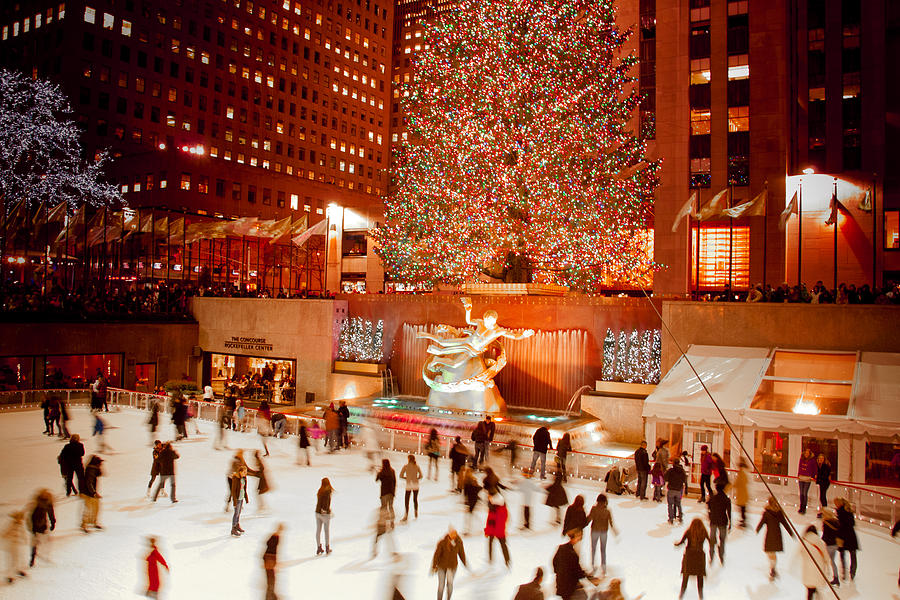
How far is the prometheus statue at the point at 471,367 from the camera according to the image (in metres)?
22.4

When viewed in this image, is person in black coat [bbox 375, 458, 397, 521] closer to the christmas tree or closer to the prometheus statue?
the prometheus statue

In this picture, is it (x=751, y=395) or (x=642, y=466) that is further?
(x=751, y=395)

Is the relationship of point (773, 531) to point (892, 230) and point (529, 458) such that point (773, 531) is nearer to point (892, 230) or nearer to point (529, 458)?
point (529, 458)

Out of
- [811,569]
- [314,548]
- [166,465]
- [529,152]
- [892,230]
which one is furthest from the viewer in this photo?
[892,230]

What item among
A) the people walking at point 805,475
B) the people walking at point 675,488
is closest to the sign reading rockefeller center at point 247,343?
the people walking at point 675,488

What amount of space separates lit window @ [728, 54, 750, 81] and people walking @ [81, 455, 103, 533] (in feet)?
101

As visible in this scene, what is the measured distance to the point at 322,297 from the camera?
30359 mm

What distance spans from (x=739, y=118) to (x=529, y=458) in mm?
22968

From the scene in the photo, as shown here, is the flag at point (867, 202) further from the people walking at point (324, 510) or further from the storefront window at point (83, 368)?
the storefront window at point (83, 368)

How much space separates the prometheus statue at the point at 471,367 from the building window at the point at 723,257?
Result: 43.0 ft

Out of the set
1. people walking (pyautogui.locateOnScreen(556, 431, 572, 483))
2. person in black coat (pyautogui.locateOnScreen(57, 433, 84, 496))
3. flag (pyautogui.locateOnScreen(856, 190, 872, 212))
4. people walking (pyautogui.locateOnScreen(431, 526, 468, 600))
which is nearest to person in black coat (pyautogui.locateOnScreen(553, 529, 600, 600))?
people walking (pyautogui.locateOnScreen(431, 526, 468, 600))

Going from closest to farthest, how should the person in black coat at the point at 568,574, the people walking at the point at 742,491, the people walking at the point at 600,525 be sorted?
the person in black coat at the point at 568,574, the people walking at the point at 600,525, the people walking at the point at 742,491

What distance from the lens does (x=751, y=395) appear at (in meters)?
16.2

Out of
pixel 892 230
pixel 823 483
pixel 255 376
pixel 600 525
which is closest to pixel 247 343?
pixel 255 376
